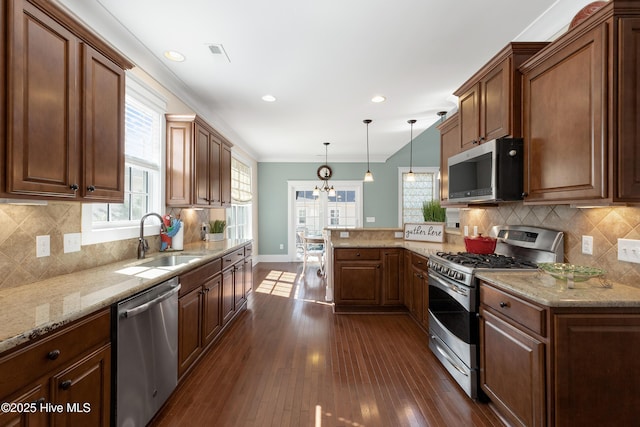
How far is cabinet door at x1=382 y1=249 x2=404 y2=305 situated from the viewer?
3.61 meters

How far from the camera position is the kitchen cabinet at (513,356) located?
1.48 meters

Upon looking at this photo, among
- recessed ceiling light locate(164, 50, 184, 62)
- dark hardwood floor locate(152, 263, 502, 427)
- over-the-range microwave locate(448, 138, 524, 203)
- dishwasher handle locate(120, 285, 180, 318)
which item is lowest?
dark hardwood floor locate(152, 263, 502, 427)

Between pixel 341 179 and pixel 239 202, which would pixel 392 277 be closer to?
pixel 239 202

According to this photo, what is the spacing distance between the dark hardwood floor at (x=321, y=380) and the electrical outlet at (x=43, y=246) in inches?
48.1

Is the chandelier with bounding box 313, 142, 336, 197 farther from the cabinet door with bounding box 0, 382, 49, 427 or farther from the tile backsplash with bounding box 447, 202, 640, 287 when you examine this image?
A: the cabinet door with bounding box 0, 382, 49, 427

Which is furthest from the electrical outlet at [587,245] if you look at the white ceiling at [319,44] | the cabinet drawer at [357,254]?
the cabinet drawer at [357,254]

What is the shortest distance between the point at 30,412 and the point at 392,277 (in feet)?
10.6

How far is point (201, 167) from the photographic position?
10.8ft

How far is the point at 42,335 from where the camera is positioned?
1061 millimetres

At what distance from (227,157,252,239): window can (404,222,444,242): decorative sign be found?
3201 millimetres

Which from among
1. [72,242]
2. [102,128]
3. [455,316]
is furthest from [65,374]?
[455,316]

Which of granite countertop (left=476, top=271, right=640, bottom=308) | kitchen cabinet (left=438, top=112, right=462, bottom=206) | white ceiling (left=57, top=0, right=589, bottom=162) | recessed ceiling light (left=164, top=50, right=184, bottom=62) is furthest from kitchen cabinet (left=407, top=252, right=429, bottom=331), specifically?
recessed ceiling light (left=164, top=50, right=184, bottom=62)

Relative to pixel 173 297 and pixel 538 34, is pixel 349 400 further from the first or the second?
pixel 538 34

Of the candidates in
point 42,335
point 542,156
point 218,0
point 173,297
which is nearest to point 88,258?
point 173,297
